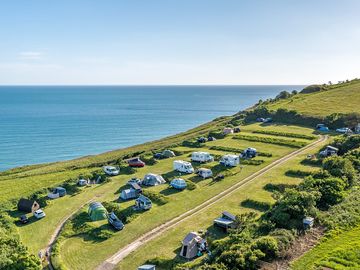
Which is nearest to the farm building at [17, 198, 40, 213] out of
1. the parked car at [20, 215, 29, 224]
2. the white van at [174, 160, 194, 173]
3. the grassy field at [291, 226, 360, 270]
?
the parked car at [20, 215, 29, 224]

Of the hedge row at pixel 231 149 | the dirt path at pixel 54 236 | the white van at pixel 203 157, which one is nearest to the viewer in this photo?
the dirt path at pixel 54 236

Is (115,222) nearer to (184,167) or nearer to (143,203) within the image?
(143,203)

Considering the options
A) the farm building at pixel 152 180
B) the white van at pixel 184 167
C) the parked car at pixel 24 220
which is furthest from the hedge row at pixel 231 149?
the parked car at pixel 24 220

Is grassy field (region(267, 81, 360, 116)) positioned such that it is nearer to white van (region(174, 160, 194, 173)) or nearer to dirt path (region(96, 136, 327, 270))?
dirt path (region(96, 136, 327, 270))

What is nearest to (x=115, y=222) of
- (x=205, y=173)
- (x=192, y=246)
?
(x=192, y=246)

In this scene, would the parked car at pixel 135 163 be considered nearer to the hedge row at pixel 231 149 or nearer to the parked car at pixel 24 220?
the hedge row at pixel 231 149

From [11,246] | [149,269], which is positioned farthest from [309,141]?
[11,246]
